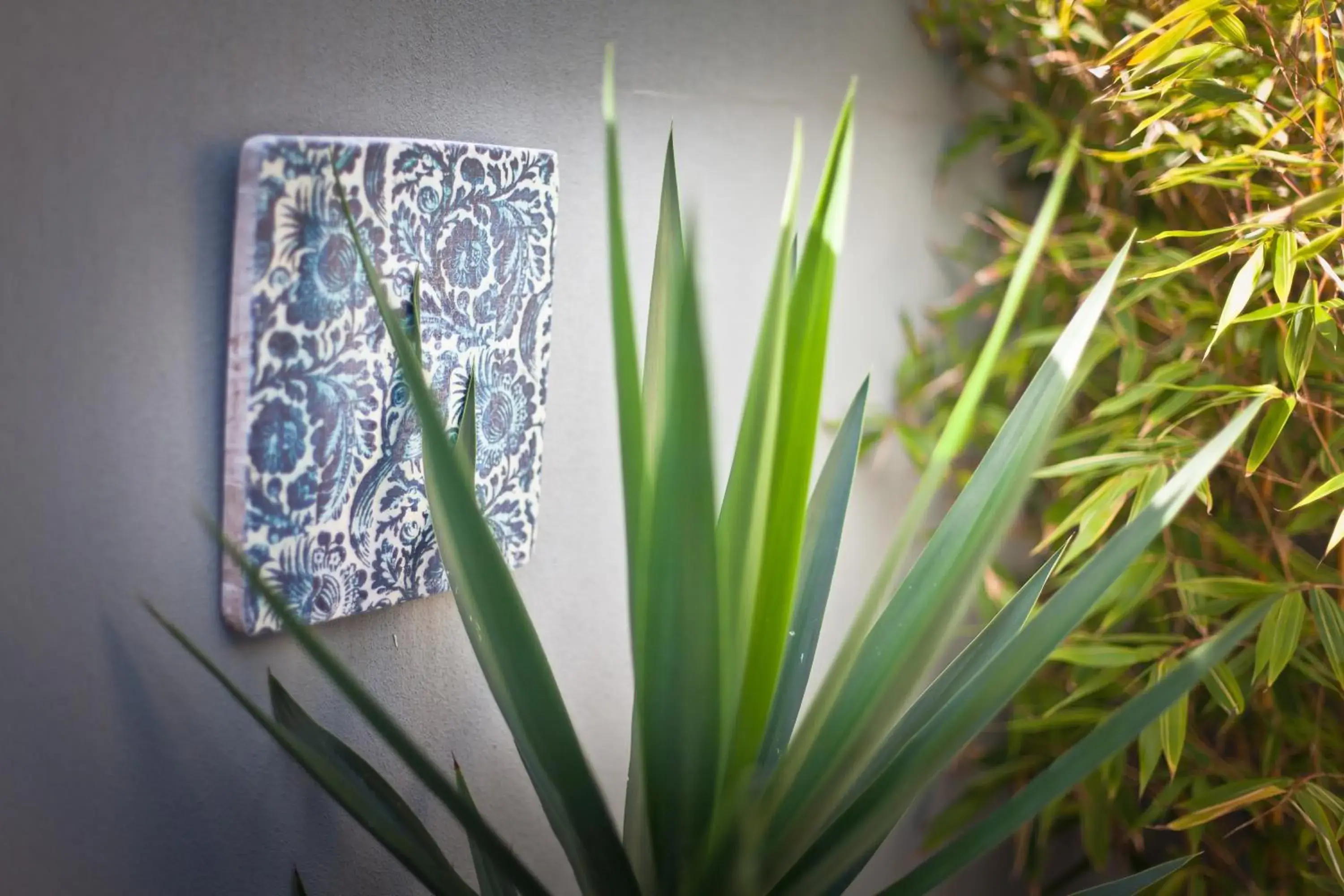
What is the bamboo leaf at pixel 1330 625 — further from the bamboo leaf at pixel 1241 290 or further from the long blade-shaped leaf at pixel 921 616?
the long blade-shaped leaf at pixel 921 616

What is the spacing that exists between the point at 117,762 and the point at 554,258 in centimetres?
56

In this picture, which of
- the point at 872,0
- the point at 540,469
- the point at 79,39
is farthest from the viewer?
the point at 872,0

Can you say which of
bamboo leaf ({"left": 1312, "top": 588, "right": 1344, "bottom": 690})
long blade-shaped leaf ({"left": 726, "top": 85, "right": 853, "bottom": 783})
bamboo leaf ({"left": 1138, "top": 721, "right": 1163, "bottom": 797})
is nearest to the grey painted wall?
long blade-shaped leaf ({"left": 726, "top": 85, "right": 853, "bottom": 783})

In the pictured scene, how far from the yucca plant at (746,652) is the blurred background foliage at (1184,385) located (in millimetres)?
266

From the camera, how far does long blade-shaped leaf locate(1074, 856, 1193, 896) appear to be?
0.77 meters

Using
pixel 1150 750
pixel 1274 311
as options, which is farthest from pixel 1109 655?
pixel 1274 311

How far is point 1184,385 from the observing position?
133 cm

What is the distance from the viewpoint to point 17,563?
2.22ft

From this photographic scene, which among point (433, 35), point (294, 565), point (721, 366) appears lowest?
point (294, 565)

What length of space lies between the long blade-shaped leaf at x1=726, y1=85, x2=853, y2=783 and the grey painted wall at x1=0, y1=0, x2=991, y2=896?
0.39 m

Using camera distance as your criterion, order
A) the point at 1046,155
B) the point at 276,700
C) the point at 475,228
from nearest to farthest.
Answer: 1. the point at 276,700
2. the point at 475,228
3. the point at 1046,155

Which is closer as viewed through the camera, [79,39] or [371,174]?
[79,39]

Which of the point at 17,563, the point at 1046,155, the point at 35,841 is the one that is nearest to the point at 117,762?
the point at 35,841

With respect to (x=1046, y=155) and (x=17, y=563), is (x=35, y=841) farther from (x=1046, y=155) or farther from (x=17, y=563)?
(x=1046, y=155)
